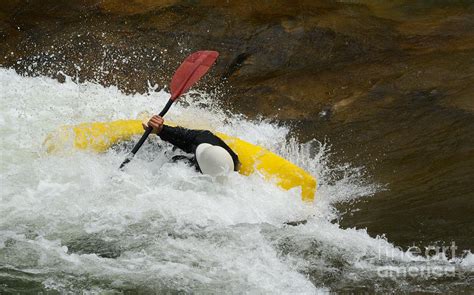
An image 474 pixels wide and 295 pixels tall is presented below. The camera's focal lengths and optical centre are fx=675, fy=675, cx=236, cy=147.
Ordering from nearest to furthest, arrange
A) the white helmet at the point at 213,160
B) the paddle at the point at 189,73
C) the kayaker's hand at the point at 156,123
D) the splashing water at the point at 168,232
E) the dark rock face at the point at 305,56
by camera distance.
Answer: the splashing water at the point at 168,232
the white helmet at the point at 213,160
the kayaker's hand at the point at 156,123
the paddle at the point at 189,73
the dark rock face at the point at 305,56

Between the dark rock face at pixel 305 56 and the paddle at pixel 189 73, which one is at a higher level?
the dark rock face at pixel 305 56

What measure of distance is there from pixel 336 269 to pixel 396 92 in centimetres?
331

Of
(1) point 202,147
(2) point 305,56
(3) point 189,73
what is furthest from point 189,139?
(2) point 305,56

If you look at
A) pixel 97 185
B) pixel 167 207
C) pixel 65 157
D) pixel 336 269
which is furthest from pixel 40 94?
pixel 336 269

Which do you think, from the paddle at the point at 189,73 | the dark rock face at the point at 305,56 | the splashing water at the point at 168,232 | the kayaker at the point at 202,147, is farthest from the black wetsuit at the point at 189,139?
the dark rock face at the point at 305,56

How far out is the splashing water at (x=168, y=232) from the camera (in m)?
3.67

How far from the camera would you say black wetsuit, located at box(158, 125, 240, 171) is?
466cm

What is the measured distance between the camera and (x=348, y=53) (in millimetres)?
7570

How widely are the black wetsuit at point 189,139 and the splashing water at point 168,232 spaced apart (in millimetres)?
129

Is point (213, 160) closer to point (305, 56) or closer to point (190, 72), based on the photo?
point (190, 72)

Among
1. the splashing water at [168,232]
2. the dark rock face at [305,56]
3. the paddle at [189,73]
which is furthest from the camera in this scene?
the dark rock face at [305,56]

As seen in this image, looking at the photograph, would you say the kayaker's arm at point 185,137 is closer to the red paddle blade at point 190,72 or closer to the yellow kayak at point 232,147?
the yellow kayak at point 232,147

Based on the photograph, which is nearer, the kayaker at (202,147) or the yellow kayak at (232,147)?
the kayaker at (202,147)

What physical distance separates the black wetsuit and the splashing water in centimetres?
13
